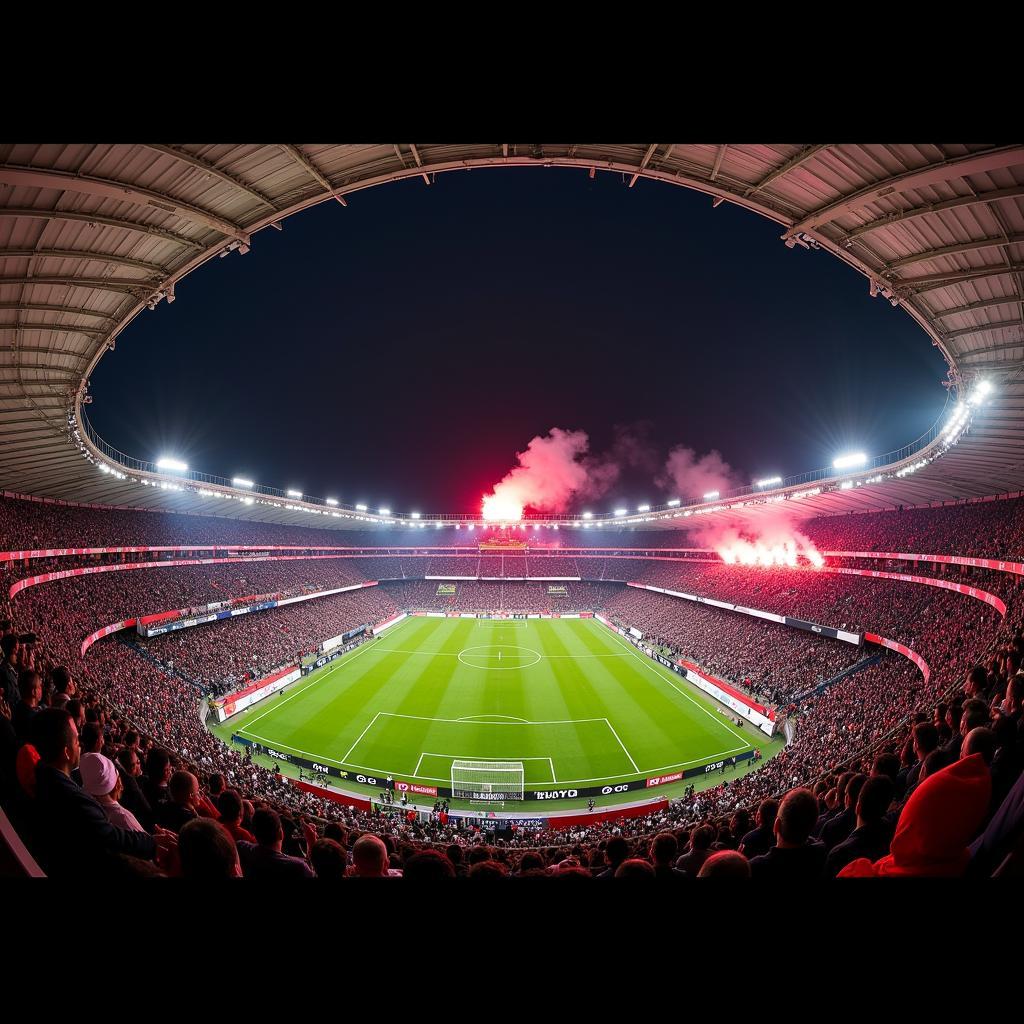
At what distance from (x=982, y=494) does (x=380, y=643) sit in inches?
1753

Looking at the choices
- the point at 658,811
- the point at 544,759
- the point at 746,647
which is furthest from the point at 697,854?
the point at 746,647

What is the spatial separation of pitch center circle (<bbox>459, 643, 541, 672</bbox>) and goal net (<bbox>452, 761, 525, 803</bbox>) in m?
15.1

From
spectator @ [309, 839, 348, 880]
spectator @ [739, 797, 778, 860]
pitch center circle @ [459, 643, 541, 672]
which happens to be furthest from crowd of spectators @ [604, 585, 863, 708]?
spectator @ [309, 839, 348, 880]

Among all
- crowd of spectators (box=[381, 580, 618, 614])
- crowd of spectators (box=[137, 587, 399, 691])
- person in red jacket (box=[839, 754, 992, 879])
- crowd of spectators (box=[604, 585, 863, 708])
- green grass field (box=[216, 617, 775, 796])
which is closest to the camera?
person in red jacket (box=[839, 754, 992, 879])

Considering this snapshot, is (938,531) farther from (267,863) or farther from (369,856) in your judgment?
(267,863)

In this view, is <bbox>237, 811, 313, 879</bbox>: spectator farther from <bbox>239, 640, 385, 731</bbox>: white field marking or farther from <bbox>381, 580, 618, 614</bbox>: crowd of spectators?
<bbox>381, 580, 618, 614</bbox>: crowd of spectators

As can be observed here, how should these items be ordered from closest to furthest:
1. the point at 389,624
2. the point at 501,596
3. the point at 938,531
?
the point at 938,531 → the point at 389,624 → the point at 501,596

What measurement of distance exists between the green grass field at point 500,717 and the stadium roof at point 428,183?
1938cm

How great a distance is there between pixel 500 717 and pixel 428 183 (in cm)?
2664

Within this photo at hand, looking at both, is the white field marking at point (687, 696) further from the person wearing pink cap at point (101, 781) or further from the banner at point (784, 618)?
the person wearing pink cap at point (101, 781)

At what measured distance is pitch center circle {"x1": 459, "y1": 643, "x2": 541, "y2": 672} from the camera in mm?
38000

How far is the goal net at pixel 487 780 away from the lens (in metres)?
19.7

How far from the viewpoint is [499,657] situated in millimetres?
40406
